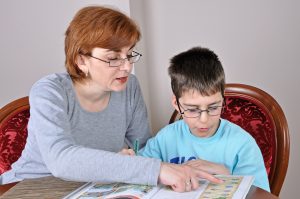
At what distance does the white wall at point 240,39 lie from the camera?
202cm

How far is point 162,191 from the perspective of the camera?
0.99m

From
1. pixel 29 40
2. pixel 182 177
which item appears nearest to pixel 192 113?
pixel 182 177

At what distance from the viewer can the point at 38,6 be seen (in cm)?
213

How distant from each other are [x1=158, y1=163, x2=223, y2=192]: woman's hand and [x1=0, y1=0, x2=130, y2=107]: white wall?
51.4 inches

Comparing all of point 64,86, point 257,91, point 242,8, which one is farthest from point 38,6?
point 257,91

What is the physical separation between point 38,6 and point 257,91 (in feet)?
3.92

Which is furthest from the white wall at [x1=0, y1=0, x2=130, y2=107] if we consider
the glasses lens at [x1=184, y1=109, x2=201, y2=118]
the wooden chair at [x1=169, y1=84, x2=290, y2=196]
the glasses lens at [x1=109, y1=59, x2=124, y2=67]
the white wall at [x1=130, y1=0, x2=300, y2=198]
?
the glasses lens at [x1=184, y1=109, x2=201, y2=118]

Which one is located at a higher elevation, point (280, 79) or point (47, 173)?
point (280, 79)

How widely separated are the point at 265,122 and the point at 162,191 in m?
0.69

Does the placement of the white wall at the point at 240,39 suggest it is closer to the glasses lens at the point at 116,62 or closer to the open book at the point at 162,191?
the glasses lens at the point at 116,62

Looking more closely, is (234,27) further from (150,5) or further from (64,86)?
(64,86)

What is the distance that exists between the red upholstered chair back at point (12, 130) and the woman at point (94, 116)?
0.22 m

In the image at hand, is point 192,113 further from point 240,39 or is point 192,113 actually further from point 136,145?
point 240,39

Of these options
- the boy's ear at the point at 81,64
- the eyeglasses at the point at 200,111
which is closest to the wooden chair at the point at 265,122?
the eyeglasses at the point at 200,111
